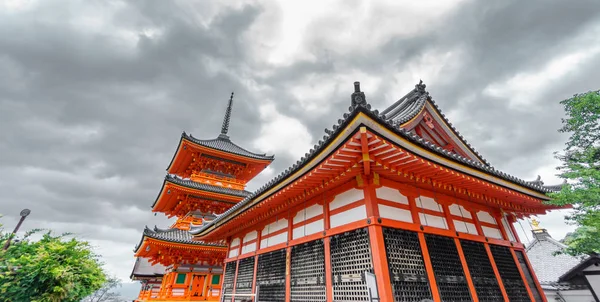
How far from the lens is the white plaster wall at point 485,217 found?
7.51 meters

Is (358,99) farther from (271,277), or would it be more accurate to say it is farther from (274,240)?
(271,277)

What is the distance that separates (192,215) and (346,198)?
12877mm

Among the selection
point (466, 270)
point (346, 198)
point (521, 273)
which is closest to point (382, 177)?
point (346, 198)

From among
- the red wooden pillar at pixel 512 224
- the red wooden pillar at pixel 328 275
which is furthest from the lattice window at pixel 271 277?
the red wooden pillar at pixel 512 224

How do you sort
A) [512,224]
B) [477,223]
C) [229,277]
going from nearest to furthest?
[477,223] < [512,224] < [229,277]

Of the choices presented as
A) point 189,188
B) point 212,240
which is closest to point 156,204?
point 189,188

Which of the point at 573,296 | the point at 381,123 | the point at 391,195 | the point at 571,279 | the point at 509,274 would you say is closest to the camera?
the point at 381,123

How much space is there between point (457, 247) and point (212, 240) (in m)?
9.82

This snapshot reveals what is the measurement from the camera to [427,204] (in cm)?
645

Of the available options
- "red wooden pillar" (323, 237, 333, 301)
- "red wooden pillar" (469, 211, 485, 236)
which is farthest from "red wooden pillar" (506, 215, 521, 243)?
"red wooden pillar" (323, 237, 333, 301)

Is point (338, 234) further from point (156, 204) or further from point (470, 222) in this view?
point (156, 204)

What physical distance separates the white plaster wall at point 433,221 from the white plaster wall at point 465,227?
529 mm

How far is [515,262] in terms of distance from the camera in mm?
7160

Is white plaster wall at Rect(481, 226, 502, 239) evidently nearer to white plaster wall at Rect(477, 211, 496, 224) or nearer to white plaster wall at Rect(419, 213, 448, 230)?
white plaster wall at Rect(477, 211, 496, 224)
